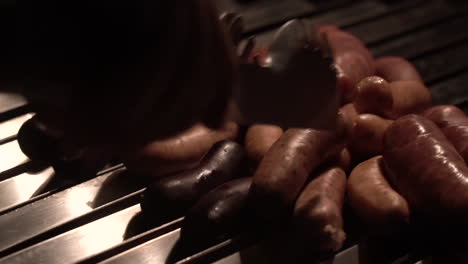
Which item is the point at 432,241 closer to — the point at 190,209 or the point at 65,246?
the point at 190,209

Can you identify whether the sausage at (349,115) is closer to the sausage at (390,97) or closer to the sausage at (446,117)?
the sausage at (390,97)

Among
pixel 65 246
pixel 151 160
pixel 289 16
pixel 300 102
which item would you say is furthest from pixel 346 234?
pixel 289 16

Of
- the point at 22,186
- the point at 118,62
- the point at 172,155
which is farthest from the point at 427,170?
the point at 22,186

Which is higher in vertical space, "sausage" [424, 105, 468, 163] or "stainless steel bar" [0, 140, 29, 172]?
"stainless steel bar" [0, 140, 29, 172]

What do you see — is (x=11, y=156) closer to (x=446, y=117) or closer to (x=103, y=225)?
(x=103, y=225)

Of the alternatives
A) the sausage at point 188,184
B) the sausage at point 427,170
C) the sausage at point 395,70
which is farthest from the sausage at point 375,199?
the sausage at point 395,70

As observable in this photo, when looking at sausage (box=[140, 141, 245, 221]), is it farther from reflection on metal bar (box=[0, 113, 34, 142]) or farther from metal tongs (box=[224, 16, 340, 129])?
reflection on metal bar (box=[0, 113, 34, 142])

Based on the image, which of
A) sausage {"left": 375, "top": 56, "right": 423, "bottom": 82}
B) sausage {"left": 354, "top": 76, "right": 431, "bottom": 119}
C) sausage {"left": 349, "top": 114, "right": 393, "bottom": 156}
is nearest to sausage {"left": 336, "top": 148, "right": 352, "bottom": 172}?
sausage {"left": 349, "top": 114, "right": 393, "bottom": 156}
